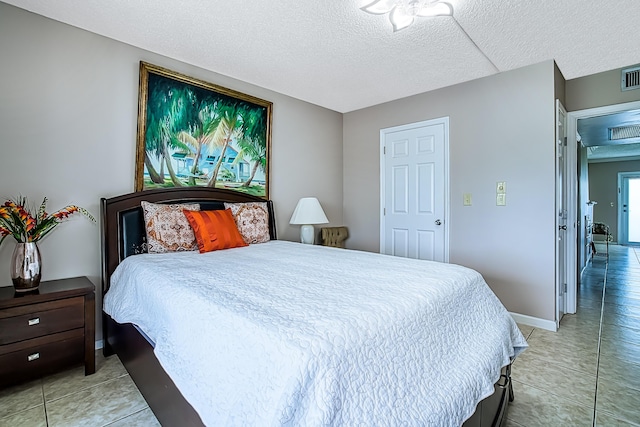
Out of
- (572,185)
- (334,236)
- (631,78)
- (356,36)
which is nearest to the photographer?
(356,36)

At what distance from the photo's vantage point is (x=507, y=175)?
3.05 m

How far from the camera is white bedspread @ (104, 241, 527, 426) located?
0.87 metres

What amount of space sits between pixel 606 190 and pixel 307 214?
958 cm

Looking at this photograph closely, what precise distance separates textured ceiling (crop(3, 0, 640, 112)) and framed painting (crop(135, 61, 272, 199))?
0.25 m

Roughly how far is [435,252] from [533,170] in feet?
4.18

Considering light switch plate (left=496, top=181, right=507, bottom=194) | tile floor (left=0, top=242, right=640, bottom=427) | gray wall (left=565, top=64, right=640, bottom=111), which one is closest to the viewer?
tile floor (left=0, top=242, right=640, bottom=427)

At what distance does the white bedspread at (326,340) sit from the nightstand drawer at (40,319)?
46 cm

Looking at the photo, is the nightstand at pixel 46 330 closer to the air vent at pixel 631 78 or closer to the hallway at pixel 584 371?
the hallway at pixel 584 371

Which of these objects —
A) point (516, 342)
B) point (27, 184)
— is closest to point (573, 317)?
point (516, 342)

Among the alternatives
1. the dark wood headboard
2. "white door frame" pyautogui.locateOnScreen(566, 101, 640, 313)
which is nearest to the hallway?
"white door frame" pyautogui.locateOnScreen(566, 101, 640, 313)

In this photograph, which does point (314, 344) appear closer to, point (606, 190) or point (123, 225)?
point (123, 225)

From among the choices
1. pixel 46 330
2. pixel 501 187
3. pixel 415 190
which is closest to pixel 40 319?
pixel 46 330

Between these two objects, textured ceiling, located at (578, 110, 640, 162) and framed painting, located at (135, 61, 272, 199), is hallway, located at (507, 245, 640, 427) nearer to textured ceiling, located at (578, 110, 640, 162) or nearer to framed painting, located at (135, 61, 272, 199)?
textured ceiling, located at (578, 110, 640, 162)

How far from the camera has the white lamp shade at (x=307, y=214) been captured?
3513 millimetres
